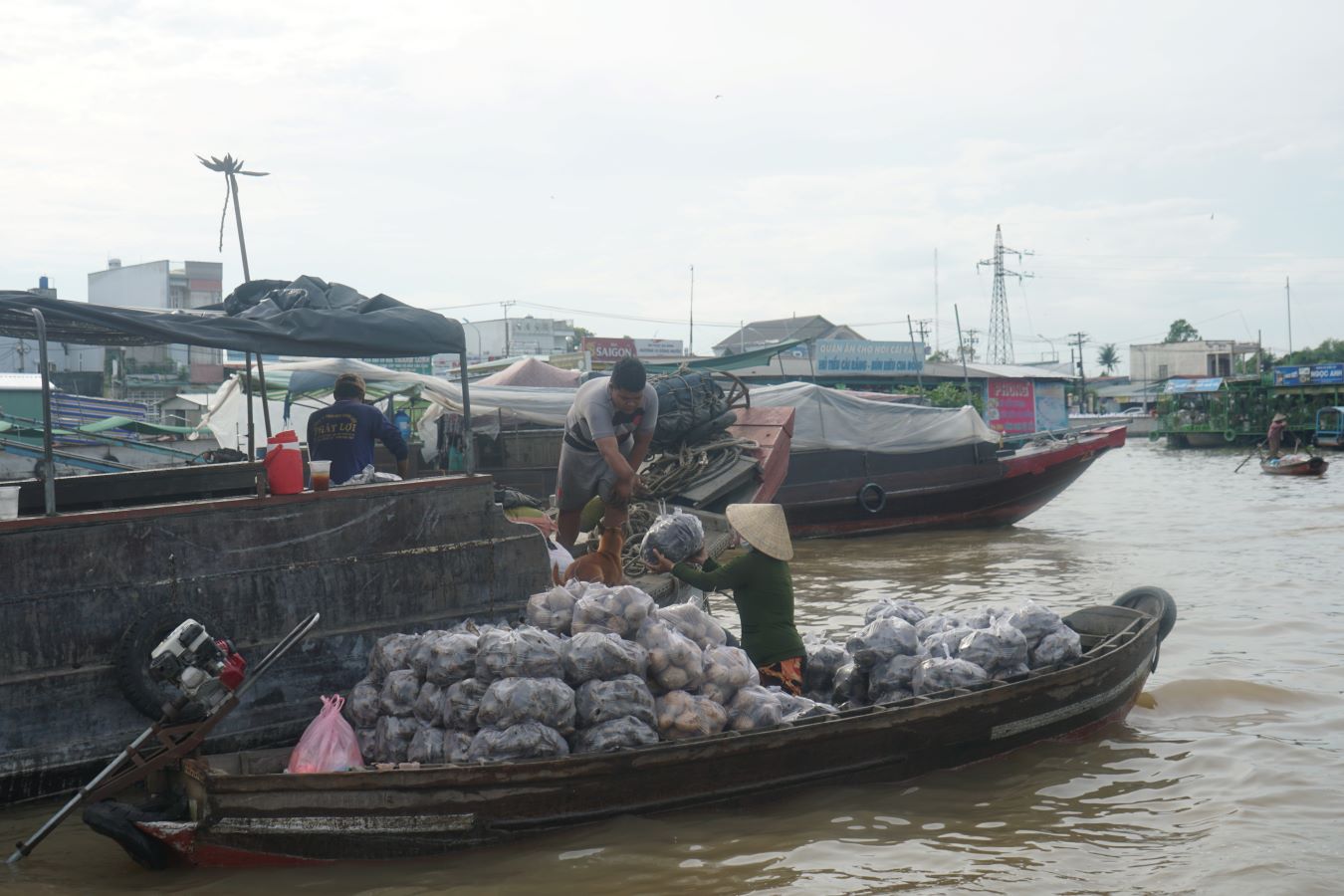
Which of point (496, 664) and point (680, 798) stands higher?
point (496, 664)

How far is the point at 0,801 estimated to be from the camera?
15.6 ft

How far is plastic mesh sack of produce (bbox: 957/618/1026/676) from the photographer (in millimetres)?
5520

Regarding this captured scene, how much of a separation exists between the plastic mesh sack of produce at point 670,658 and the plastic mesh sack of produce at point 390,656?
39.6 inches

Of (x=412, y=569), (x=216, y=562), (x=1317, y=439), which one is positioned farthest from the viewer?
(x=1317, y=439)

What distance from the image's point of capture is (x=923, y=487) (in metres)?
16.7

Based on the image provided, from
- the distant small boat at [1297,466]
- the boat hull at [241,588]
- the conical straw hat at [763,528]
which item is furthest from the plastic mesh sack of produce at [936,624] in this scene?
the distant small boat at [1297,466]

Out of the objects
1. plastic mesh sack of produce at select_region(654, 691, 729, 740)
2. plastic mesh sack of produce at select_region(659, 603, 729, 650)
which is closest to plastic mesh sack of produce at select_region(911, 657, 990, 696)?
plastic mesh sack of produce at select_region(659, 603, 729, 650)

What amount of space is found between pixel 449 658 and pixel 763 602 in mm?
1775

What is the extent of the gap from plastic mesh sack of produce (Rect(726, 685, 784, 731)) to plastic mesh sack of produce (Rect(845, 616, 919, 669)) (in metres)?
0.82

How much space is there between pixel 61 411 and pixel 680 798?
591 inches

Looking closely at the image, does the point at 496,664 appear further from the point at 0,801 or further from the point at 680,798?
the point at 0,801

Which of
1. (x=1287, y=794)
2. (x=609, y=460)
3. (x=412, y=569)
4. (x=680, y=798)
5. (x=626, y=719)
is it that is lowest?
(x=1287, y=794)

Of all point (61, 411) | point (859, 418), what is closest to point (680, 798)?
point (859, 418)

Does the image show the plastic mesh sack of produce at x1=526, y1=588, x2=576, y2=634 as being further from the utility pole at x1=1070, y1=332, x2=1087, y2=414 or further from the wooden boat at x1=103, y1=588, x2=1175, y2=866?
the utility pole at x1=1070, y1=332, x2=1087, y2=414
